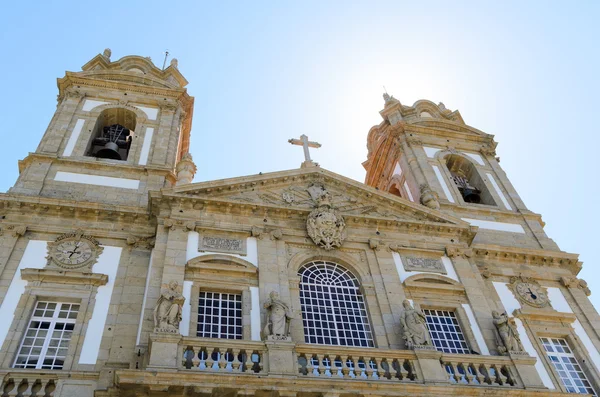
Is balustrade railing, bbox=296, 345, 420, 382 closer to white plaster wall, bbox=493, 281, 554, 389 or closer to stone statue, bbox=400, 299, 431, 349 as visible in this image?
stone statue, bbox=400, 299, 431, 349

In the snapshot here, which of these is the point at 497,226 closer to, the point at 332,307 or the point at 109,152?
the point at 332,307

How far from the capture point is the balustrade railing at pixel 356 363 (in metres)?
12.2

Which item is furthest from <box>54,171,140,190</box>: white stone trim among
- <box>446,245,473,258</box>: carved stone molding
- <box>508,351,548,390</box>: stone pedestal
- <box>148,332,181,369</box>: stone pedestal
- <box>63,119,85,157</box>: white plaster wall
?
<box>508,351,548,390</box>: stone pedestal

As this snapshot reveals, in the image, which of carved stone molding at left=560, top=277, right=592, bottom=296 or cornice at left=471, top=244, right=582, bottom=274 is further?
cornice at left=471, top=244, right=582, bottom=274

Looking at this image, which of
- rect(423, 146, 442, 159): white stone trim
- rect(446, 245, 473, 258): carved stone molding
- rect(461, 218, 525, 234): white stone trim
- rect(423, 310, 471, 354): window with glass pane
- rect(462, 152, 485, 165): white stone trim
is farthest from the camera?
rect(462, 152, 485, 165): white stone trim

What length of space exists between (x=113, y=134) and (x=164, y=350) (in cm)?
1213

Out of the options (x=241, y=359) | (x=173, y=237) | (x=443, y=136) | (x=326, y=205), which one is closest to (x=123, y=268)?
(x=173, y=237)

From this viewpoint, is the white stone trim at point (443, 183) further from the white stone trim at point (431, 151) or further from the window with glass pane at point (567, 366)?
the window with glass pane at point (567, 366)

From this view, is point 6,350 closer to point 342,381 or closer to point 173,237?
point 173,237

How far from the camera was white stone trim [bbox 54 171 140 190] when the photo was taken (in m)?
18.0

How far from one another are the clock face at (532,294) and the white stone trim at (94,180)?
38.8ft

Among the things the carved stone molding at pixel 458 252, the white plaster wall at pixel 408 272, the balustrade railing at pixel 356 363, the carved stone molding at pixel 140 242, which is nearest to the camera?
the balustrade railing at pixel 356 363

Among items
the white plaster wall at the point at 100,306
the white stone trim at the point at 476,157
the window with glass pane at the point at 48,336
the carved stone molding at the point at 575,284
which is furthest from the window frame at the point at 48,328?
the white stone trim at the point at 476,157

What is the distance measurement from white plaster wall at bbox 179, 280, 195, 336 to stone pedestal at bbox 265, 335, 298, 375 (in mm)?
1872
